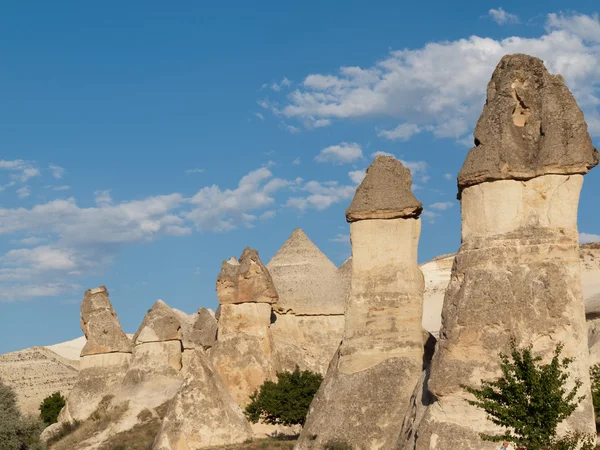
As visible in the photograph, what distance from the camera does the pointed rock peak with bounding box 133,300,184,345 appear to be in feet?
92.3

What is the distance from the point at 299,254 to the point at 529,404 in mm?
20755

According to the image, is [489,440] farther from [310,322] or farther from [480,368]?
[310,322]

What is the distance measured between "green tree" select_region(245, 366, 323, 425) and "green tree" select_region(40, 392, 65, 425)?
18557 mm

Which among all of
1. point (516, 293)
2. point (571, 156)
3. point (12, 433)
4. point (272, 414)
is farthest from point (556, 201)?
point (12, 433)

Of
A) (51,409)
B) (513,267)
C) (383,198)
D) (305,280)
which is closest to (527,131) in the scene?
(513,267)

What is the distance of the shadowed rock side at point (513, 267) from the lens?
12008 millimetres

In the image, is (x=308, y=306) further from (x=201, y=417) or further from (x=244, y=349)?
(x=201, y=417)

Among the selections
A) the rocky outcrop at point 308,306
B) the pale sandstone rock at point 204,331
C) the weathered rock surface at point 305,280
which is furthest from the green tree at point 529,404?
the pale sandstone rock at point 204,331

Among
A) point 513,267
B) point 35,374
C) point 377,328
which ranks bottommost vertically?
point 377,328

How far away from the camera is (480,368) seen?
1195 centimetres

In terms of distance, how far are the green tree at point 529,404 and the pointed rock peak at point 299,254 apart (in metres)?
19.8

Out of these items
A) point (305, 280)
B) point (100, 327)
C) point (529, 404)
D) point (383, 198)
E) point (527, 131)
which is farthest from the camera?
point (305, 280)

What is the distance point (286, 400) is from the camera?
877 inches

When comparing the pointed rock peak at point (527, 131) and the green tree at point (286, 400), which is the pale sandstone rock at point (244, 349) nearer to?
the green tree at point (286, 400)
